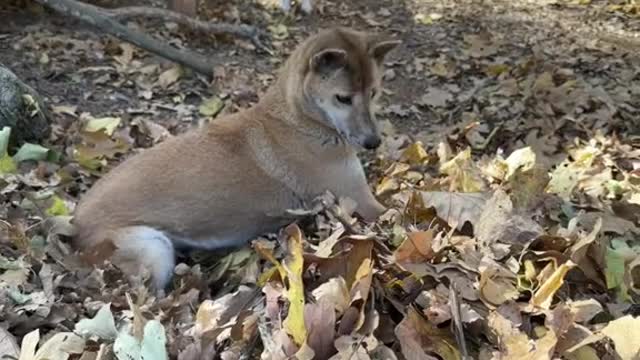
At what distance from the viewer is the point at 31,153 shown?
4867 mm

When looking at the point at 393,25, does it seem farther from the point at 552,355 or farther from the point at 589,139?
the point at 552,355

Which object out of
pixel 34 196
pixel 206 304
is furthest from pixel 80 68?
pixel 206 304

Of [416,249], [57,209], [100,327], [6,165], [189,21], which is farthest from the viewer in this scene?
[189,21]

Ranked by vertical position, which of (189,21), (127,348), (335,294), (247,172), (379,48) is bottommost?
(189,21)

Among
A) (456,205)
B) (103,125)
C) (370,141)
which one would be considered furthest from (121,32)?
(456,205)

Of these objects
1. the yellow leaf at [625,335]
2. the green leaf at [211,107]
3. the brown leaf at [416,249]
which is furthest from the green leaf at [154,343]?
the green leaf at [211,107]

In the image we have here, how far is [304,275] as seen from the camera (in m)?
A: 3.04

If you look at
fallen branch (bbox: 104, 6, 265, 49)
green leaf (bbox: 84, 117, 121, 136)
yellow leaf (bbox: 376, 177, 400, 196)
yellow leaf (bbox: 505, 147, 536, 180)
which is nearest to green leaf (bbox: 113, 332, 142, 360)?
Result: yellow leaf (bbox: 376, 177, 400, 196)

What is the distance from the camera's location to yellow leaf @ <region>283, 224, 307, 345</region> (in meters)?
2.72

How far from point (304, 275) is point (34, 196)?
1733 mm

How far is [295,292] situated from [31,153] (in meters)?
2.59

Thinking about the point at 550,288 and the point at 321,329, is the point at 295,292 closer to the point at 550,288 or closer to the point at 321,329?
the point at 321,329

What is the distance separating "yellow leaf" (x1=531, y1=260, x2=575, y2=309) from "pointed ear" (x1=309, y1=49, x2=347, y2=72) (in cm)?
160

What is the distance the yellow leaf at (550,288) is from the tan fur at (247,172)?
1.19 m
